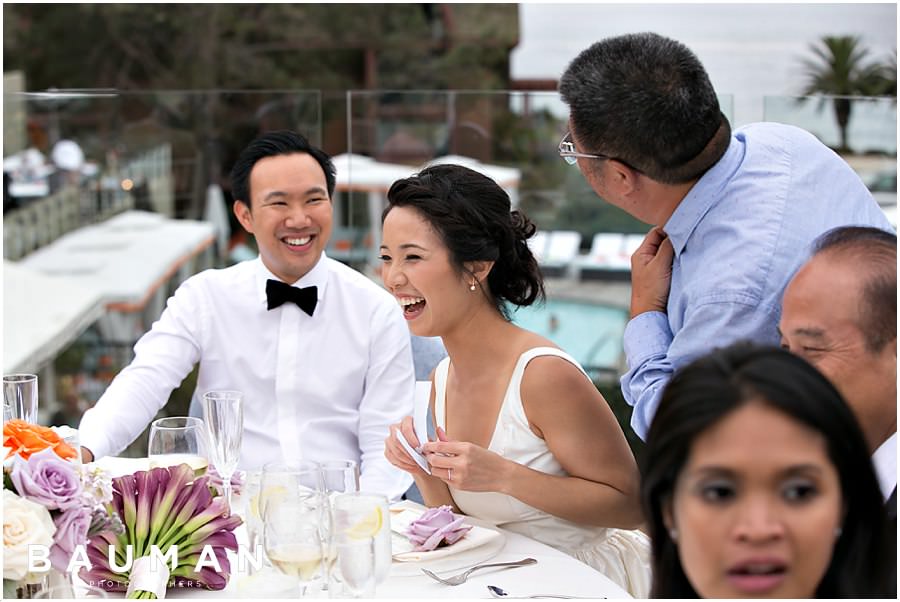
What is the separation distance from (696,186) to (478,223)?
1.81 ft

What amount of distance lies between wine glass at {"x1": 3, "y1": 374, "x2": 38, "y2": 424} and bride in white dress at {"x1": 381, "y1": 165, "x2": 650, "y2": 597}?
751 millimetres

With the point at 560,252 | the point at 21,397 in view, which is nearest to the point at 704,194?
the point at 21,397

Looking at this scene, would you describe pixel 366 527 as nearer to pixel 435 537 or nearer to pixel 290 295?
pixel 435 537

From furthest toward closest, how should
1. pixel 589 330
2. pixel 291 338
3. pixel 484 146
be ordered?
1. pixel 589 330
2. pixel 484 146
3. pixel 291 338

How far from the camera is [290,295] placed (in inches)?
135

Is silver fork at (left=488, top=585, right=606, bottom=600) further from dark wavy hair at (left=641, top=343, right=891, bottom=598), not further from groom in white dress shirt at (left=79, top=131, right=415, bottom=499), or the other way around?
groom in white dress shirt at (left=79, top=131, right=415, bottom=499)

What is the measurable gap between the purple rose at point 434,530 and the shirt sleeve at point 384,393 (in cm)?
108

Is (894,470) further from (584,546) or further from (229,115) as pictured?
(229,115)

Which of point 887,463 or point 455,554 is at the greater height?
point 887,463

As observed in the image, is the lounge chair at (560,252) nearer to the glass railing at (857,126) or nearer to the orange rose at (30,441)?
the glass railing at (857,126)

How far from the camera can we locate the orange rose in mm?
1796

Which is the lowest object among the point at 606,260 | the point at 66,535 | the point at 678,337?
the point at 606,260

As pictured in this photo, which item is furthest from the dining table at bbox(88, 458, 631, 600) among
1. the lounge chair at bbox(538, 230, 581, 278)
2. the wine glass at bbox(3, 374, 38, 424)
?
the lounge chair at bbox(538, 230, 581, 278)

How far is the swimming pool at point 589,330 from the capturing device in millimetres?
6070
